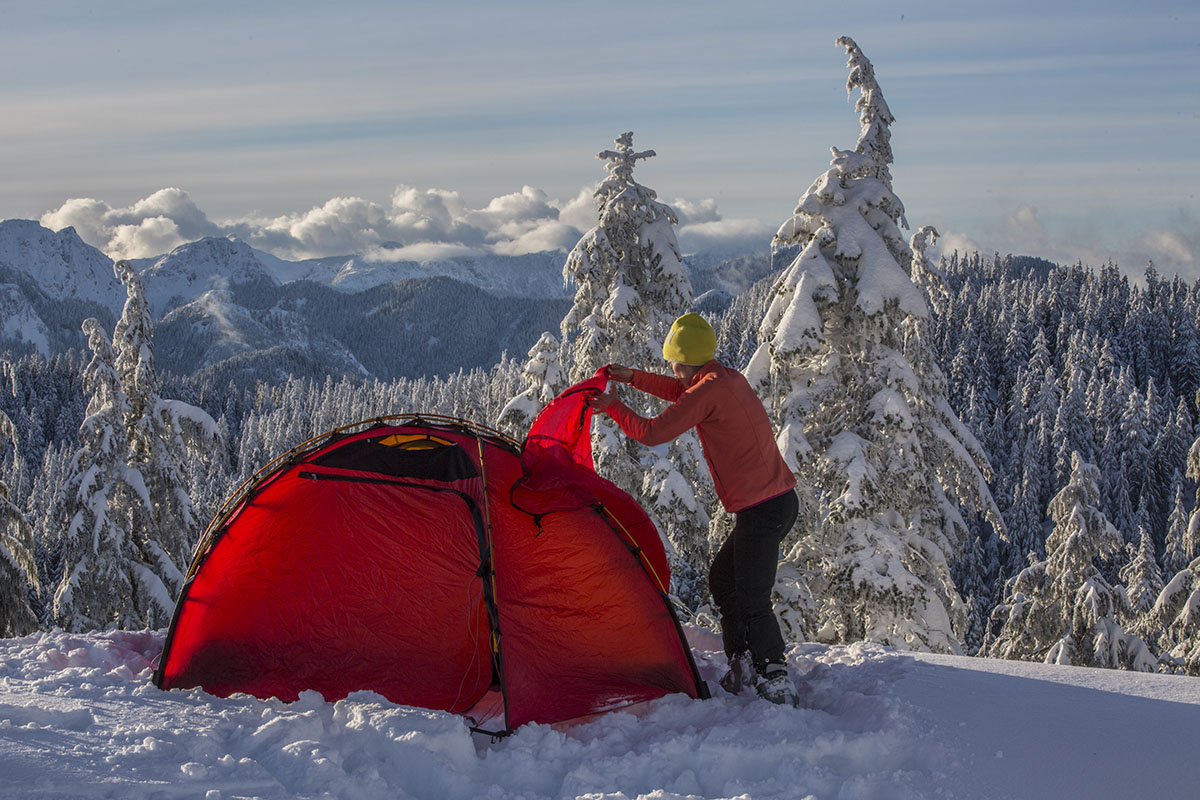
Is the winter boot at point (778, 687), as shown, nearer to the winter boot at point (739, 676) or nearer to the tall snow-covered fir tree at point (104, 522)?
the winter boot at point (739, 676)

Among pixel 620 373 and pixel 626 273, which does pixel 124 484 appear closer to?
pixel 626 273

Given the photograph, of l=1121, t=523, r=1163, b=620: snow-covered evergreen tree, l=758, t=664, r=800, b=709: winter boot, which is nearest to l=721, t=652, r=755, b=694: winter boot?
l=758, t=664, r=800, b=709: winter boot

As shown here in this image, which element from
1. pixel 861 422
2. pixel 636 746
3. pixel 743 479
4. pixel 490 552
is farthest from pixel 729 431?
pixel 861 422

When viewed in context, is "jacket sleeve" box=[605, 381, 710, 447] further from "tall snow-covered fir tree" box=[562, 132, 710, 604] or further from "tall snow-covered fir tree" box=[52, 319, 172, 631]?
"tall snow-covered fir tree" box=[52, 319, 172, 631]

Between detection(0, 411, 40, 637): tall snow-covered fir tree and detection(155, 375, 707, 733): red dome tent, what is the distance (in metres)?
9.23

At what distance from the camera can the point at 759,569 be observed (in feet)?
21.4

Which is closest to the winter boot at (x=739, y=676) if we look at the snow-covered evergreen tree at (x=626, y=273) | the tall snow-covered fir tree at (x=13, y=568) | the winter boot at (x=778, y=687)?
the winter boot at (x=778, y=687)

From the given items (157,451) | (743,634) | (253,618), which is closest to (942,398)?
(743,634)

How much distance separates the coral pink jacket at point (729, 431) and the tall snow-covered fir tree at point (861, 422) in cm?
576

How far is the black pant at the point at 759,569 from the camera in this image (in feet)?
21.4

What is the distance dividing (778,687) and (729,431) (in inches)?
76.3

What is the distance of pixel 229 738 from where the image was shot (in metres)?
5.25

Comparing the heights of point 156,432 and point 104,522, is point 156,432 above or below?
above

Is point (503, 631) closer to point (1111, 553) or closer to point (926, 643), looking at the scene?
point (926, 643)
